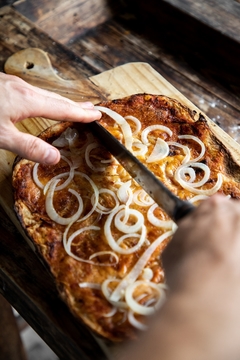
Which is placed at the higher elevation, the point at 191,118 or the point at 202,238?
the point at 202,238

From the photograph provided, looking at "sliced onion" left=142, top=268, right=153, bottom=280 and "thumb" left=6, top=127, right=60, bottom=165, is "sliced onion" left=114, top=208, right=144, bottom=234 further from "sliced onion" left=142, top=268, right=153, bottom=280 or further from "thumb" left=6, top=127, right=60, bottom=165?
"thumb" left=6, top=127, right=60, bottom=165

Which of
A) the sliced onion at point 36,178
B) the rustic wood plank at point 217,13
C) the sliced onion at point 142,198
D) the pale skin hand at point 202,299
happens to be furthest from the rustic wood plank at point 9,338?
the rustic wood plank at point 217,13

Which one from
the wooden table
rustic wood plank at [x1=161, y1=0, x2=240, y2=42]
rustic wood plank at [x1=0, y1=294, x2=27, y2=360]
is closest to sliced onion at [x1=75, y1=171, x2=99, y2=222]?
the wooden table

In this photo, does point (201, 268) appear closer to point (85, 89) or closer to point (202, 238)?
point (202, 238)

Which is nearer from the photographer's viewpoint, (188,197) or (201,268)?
(201,268)

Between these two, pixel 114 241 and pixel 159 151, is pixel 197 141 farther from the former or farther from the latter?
pixel 114 241

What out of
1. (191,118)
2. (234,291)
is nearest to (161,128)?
(191,118)

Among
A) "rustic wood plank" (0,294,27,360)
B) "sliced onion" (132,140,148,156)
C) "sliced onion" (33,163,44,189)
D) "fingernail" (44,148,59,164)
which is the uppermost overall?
"fingernail" (44,148,59,164)
